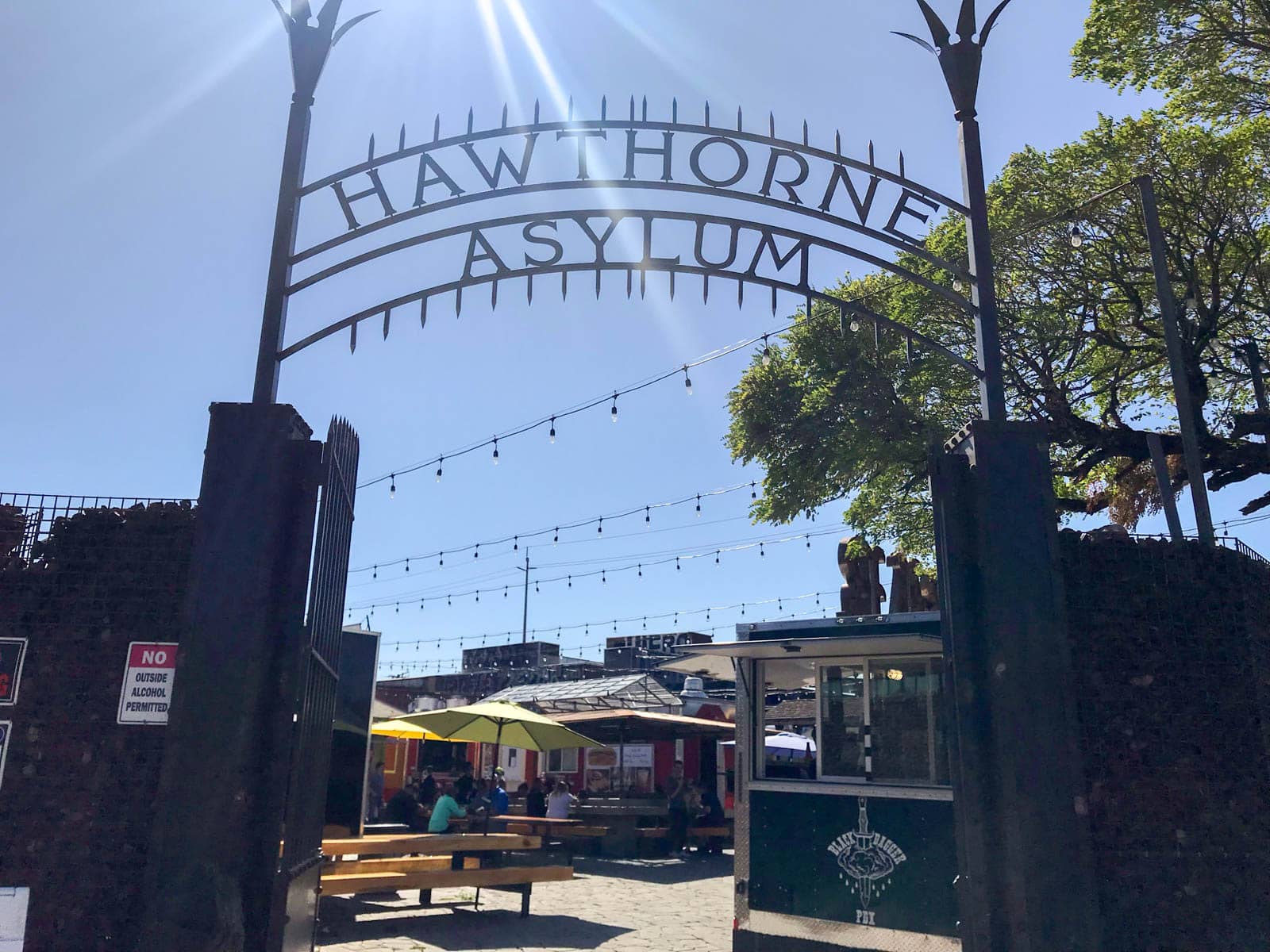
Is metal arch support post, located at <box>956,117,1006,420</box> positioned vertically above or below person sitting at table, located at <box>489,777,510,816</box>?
above

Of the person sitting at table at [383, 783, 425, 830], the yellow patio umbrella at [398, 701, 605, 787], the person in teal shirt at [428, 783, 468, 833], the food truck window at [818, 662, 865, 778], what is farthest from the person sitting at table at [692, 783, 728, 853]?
the food truck window at [818, 662, 865, 778]

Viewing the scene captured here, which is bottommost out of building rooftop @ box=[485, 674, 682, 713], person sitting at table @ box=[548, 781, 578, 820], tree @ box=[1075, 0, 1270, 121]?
person sitting at table @ box=[548, 781, 578, 820]

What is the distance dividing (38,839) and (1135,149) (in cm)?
1630

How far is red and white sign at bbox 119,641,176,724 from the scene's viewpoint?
5.19m

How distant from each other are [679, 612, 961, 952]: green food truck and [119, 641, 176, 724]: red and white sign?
5265 millimetres

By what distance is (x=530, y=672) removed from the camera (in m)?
48.9

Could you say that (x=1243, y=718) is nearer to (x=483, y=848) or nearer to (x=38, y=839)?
(x=38, y=839)

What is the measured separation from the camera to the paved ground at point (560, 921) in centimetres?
1006

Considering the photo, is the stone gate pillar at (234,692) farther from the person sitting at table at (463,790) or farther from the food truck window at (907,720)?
the person sitting at table at (463,790)

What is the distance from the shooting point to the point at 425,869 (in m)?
12.1

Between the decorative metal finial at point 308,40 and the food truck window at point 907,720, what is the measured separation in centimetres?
626

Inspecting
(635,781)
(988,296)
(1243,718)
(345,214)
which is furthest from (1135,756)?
(635,781)

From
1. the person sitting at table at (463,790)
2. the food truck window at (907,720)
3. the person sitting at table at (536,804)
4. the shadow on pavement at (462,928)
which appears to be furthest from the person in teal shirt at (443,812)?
the food truck window at (907,720)

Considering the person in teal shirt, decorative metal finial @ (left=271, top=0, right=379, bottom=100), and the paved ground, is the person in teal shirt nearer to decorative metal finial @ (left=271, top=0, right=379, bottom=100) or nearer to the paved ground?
the paved ground
